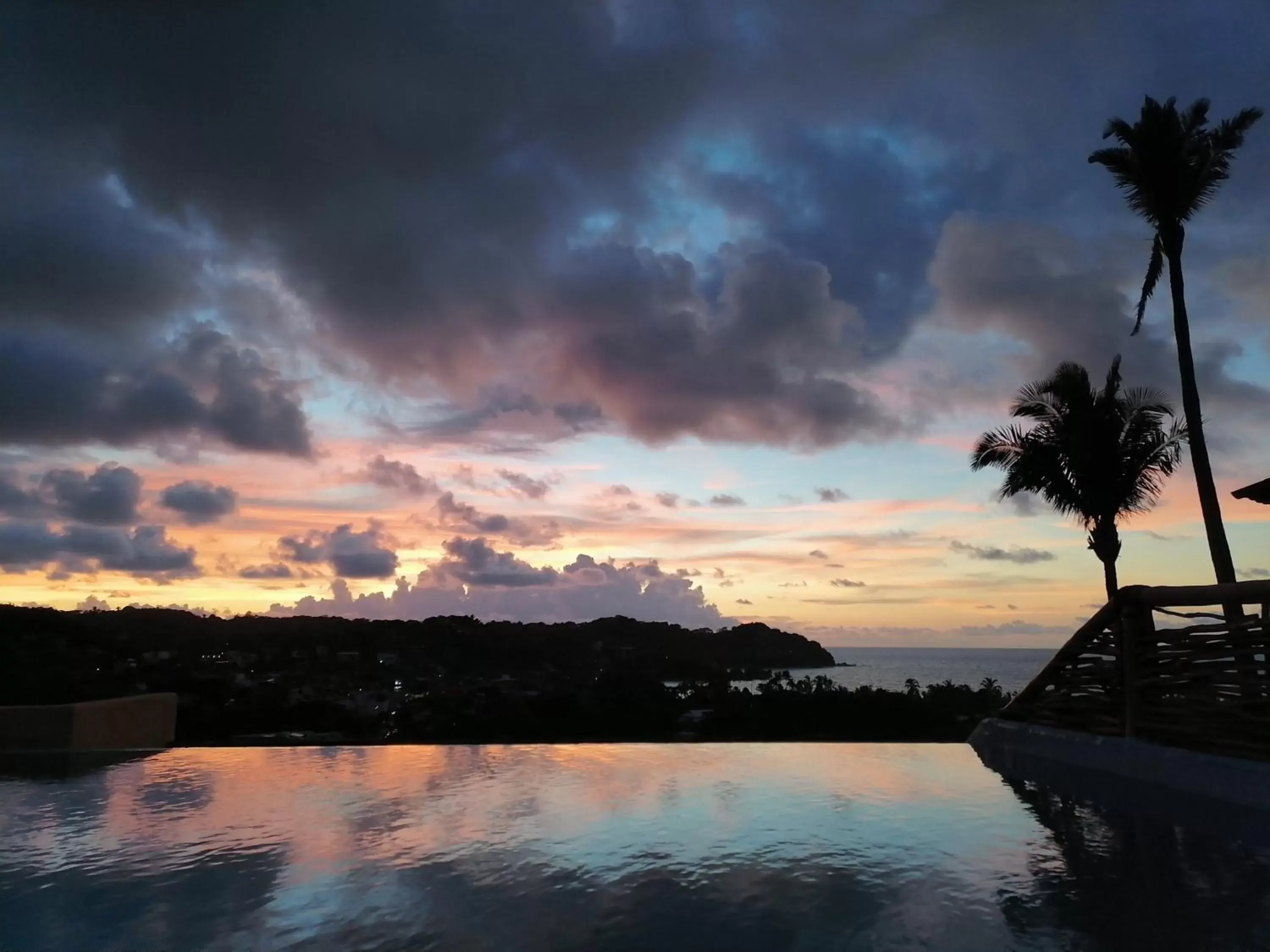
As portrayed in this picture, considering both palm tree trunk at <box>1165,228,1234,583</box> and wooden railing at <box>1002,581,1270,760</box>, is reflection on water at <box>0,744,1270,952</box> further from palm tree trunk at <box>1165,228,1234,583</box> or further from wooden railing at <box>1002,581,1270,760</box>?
palm tree trunk at <box>1165,228,1234,583</box>

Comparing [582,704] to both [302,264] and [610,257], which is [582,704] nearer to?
[610,257]

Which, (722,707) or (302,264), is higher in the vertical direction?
(302,264)

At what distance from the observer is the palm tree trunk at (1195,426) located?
13.9 meters

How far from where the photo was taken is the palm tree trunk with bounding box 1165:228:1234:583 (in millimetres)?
13867

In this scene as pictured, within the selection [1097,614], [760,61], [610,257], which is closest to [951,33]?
[760,61]

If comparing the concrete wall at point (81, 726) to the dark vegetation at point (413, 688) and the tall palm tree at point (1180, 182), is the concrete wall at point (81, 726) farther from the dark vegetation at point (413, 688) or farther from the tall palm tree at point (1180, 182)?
the tall palm tree at point (1180, 182)

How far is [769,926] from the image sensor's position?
168 inches

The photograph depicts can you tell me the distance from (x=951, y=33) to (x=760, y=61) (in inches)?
101

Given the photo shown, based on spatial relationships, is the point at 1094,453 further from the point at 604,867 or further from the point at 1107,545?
the point at 604,867

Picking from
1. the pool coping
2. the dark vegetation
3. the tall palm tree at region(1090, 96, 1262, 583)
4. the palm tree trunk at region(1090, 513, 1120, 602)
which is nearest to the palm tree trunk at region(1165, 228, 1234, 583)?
the tall palm tree at region(1090, 96, 1262, 583)

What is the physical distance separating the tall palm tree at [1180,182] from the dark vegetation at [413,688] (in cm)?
522

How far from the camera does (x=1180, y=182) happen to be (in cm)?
1472

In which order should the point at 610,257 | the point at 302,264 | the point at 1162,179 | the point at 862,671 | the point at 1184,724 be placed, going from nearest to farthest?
the point at 1184,724 → the point at 302,264 → the point at 610,257 → the point at 1162,179 → the point at 862,671

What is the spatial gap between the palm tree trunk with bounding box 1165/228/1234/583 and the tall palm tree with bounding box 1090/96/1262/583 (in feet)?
0.04
